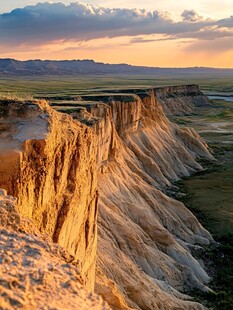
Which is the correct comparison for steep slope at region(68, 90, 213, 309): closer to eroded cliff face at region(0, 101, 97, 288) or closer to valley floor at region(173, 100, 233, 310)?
valley floor at region(173, 100, 233, 310)

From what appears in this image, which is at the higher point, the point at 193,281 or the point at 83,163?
the point at 83,163

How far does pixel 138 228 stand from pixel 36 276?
21278 millimetres

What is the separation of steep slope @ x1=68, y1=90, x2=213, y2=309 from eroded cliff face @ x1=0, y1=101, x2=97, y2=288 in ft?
10.3

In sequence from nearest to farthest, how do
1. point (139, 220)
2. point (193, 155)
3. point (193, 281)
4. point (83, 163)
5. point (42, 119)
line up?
point (42, 119), point (83, 163), point (193, 281), point (139, 220), point (193, 155)

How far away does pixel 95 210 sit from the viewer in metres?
17.2

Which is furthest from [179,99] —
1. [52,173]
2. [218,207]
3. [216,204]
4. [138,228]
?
[52,173]

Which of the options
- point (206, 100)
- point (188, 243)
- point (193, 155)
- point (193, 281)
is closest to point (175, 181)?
point (193, 155)

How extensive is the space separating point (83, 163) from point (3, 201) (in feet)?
22.7

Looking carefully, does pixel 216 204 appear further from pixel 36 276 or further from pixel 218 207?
pixel 36 276

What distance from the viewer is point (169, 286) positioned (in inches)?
899

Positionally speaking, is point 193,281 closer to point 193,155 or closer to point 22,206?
point 22,206

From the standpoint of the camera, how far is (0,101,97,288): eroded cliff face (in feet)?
34.4

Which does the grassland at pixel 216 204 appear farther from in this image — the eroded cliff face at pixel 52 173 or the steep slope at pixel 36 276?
the steep slope at pixel 36 276

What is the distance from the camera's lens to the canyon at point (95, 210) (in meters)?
8.11
